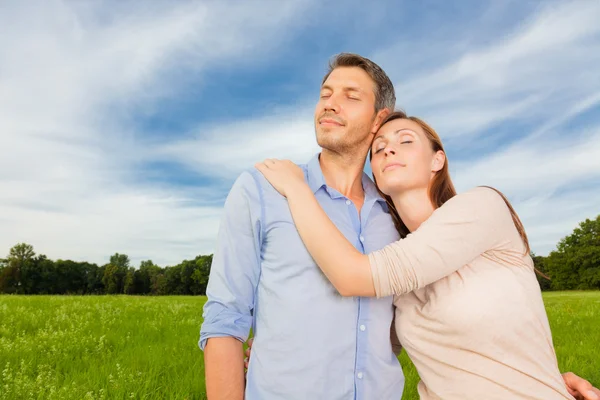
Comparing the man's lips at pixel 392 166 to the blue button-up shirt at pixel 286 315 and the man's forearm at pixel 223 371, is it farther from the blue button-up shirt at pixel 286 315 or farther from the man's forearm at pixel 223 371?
the man's forearm at pixel 223 371

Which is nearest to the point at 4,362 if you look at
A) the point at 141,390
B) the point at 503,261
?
the point at 141,390

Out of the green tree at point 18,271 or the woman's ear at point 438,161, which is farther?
the green tree at point 18,271

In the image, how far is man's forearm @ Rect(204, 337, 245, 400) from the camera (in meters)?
3.70

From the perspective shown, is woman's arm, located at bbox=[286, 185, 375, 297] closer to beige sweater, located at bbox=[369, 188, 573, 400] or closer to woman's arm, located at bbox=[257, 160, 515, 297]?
woman's arm, located at bbox=[257, 160, 515, 297]

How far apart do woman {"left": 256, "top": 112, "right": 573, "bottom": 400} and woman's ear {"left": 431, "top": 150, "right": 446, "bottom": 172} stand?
0.63 m

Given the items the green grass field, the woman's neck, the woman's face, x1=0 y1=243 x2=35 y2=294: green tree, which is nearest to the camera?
the woman's face

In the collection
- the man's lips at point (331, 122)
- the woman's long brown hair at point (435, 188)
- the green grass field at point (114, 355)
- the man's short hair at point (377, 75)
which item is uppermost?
the man's short hair at point (377, 75)

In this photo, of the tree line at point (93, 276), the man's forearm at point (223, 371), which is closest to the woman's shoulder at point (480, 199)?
the man's forearm at point (223, 371)

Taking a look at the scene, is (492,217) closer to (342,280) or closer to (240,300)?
(342,280)

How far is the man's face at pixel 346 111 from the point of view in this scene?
4.68 meters

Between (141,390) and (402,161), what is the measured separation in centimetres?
432

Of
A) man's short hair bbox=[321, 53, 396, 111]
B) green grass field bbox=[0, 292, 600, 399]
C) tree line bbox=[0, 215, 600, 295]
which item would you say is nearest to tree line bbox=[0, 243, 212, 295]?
tree line bbox=[0, 215, 600, 295]

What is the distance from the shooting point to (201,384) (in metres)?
6.46

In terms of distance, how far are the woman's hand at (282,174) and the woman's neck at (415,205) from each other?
3.11 ft
